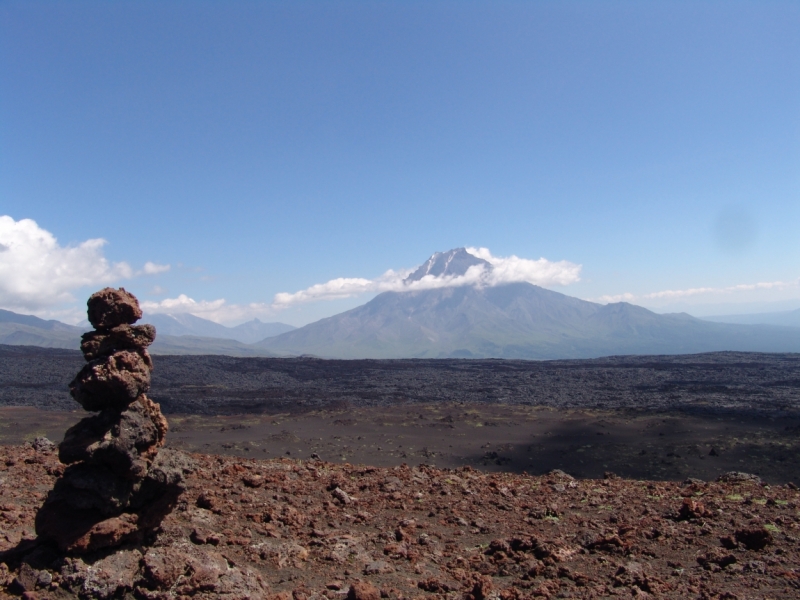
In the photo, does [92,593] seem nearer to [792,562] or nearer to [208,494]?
[208,494]

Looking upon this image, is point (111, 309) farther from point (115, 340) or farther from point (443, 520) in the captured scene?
point (443, 520)

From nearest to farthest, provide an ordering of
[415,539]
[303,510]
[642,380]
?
[415,539]
[303,510]
[642,380]

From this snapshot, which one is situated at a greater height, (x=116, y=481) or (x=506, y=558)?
(x=116, y=481)

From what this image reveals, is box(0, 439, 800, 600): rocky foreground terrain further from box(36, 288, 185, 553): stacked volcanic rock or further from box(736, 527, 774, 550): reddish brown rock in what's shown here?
box(36, 288, 185, 553): stacked volcanic rock

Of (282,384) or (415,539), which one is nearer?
(415,539)

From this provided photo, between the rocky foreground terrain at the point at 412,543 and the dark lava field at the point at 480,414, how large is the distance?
8.21 metres

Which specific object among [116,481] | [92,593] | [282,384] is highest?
[116,481]

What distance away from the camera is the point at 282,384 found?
53.6m

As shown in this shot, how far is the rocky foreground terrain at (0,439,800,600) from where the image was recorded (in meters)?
6.48

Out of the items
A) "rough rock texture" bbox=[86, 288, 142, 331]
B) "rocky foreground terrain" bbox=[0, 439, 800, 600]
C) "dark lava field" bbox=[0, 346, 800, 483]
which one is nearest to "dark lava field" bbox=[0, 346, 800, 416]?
"dark lava field" bbox=[0, 346, 800, 483]

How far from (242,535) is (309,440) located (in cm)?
1771

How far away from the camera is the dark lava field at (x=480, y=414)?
74.7 feet

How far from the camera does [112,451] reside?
6742 millimetres

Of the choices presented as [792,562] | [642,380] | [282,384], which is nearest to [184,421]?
[282,384]
